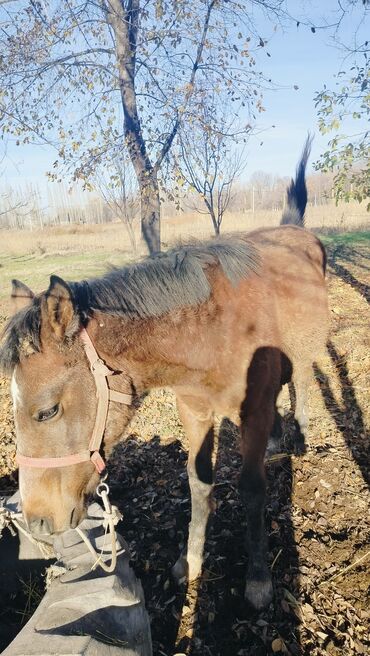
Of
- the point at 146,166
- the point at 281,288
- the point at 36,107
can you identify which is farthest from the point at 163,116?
the point at 281,288

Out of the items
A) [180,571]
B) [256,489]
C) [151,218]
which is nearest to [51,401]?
[256,489]

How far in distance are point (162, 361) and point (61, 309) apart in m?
0.72

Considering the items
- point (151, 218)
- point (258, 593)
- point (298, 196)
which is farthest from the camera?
point (151, 218)

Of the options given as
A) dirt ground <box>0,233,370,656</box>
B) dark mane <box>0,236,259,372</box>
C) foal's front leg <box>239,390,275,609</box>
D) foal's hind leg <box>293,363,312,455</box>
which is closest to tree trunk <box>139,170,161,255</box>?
dirt ground <box>0,233,370,656</box>

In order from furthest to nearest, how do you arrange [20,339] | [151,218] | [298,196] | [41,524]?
[151,218] < [298,196] < [41,524] < [20,339]

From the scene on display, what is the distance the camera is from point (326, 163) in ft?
16.6

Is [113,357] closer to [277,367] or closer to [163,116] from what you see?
[277,367]

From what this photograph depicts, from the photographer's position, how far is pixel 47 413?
1.88m

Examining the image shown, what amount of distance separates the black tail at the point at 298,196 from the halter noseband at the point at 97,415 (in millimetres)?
4513

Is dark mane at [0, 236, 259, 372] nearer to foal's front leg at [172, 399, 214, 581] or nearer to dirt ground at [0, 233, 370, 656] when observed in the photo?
foal's front leg at [172, 399, 214, 581]

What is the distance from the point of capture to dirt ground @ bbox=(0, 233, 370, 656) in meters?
2.45

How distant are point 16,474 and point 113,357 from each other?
282cm

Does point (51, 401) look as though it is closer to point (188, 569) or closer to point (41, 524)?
point (41, 524)

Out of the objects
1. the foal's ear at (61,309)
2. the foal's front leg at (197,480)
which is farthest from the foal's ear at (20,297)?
the foal's front leg at (197,480)
